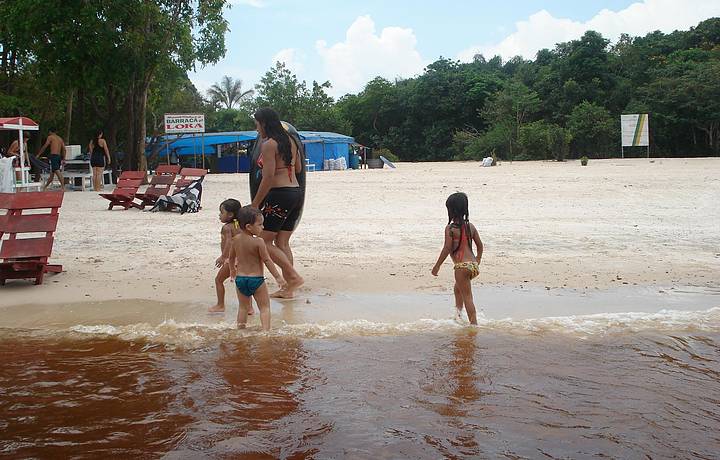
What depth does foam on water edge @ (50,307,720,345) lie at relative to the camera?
Result: 19.7 ft

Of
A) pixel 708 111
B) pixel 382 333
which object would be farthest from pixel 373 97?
pixel 382 333

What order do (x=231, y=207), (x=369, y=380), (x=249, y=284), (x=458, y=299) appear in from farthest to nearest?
(x=231, y=207) → (x=458, y=299) → (x=249, y=284) → (x=369, y=380)

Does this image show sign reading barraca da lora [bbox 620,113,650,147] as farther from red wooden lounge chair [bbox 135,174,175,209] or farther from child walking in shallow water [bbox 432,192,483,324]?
child walking in shallow water [bbox 432,192,483,324]

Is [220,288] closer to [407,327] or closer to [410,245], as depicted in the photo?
[407,327]

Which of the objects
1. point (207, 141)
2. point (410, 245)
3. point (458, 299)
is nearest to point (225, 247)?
point (458, 299)

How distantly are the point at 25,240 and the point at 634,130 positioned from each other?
3769 cm

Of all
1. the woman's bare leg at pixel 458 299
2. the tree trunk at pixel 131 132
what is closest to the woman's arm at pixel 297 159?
the woman's bare leg at pixel 458 299

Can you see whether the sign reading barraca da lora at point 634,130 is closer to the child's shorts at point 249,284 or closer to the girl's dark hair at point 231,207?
the girl's dark hair at point 231,207

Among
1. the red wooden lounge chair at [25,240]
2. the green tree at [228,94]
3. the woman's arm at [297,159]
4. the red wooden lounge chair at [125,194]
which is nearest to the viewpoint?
the woman's arm at [297,159]

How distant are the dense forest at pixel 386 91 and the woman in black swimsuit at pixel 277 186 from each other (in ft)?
52.7

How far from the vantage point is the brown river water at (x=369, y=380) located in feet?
12.8

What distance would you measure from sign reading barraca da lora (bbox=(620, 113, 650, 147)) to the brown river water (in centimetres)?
3516

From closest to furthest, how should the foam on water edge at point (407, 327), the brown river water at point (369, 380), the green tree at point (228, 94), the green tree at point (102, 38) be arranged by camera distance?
the brown river water at point (369, 380) → the foam on water edge at point (407, 327) → the green tree at point (102, 38) → the green tree at point (228, 94)

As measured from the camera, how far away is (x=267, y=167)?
679 centimetres
